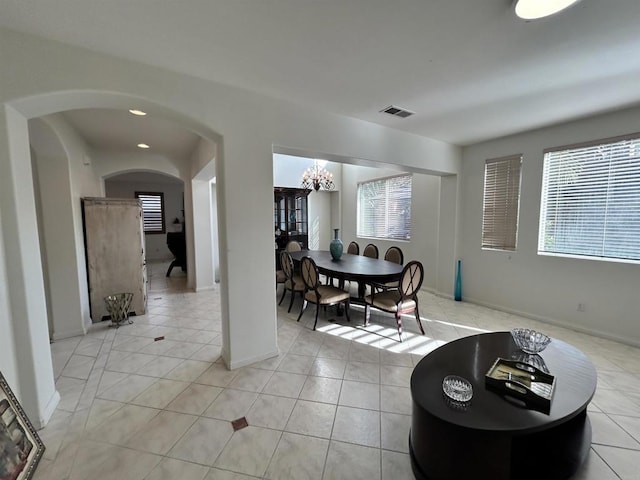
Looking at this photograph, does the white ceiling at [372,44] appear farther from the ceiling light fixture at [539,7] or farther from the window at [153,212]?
the window at [153,212]

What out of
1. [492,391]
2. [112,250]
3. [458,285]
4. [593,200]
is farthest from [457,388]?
[112,250]

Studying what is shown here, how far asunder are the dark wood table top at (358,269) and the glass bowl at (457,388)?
1.92 meters

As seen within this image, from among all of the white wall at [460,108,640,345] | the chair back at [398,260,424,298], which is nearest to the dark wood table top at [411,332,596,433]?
the chair back at [398,260,424,298]

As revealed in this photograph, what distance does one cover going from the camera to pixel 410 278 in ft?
10.8

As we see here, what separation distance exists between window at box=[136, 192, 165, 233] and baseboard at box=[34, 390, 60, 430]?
26.0ft

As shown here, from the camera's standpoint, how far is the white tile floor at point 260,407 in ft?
5.25

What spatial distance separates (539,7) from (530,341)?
212 cm

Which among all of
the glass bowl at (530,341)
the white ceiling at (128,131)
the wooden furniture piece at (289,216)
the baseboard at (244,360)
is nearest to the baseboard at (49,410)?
the baseboard at (244,360)

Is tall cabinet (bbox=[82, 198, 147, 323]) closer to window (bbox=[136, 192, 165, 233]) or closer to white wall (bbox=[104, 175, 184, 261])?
white wall (bbox=[104, 175, 184, 261])

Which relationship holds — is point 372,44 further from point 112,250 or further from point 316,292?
point 112,250

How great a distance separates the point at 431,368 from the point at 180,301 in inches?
177

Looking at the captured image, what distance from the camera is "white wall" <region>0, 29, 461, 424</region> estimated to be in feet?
5.68

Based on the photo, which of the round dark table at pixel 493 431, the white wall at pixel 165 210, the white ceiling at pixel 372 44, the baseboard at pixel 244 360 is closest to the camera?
the round dark table at pixel 493 431

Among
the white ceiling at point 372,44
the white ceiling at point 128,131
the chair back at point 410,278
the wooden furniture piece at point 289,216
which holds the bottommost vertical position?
the chair back at point 410,278
